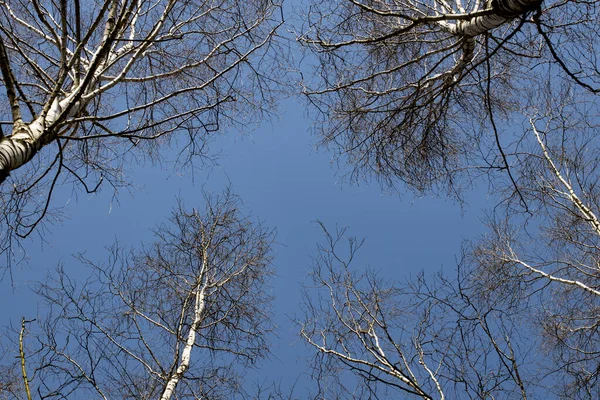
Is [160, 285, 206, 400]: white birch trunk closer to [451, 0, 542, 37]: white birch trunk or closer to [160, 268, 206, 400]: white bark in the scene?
[160, 268, 206, 400]: white bark

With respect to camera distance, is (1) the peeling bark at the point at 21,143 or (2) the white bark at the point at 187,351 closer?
(1) the peeling bark at the point at 21,143

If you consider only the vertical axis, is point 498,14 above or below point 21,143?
above

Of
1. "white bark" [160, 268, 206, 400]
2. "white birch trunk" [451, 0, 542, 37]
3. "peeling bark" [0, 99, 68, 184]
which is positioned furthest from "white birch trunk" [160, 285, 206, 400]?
"white birch trunk" [451, 0, 542, 37]

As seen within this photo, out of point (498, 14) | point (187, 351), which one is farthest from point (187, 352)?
point (498, 14)

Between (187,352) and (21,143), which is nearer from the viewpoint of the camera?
(21,143)

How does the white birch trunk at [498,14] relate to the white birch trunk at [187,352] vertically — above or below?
above

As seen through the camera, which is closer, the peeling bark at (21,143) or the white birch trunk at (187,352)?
the peeling bark at (21,143)

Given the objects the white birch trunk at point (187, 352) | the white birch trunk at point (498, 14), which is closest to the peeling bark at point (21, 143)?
the white birch trunk at point (187, 352)

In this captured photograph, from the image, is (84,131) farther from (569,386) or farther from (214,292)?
(569,386)

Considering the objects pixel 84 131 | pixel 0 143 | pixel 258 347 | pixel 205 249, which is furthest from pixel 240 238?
pixel 0 143

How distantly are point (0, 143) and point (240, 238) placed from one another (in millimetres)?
5628

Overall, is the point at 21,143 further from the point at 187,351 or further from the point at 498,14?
the point at 187,351

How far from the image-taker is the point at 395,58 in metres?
4.89

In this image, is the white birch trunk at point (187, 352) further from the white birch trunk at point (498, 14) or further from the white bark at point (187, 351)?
the white birch trunk at point (498, 14)
